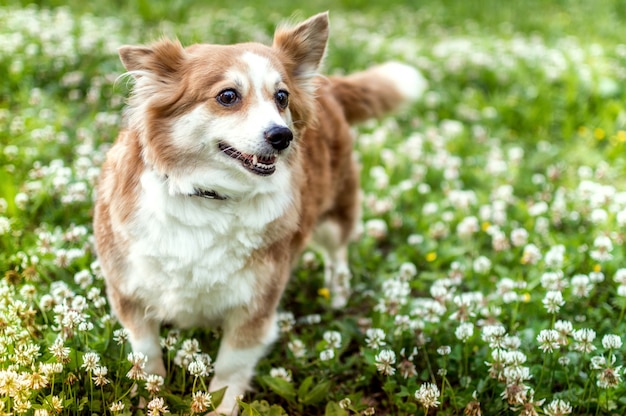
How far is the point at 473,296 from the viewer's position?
153 inches

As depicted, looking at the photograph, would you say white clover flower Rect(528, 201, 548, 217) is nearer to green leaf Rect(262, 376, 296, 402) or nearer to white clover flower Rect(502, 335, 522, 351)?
white clover flower Rect(502, 335, 522, 351)

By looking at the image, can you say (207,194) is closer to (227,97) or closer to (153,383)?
(227,97)

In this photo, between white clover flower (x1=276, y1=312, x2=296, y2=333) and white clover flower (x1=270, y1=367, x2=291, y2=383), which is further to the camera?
white clover flower (x1=276, y1=312, x2=296, y2=333)

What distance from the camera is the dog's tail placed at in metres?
4.54

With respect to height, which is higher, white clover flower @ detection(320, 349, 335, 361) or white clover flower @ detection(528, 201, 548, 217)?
white clover flower @ detection(320, 349, 335, 361)

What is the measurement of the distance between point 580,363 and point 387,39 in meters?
5.71

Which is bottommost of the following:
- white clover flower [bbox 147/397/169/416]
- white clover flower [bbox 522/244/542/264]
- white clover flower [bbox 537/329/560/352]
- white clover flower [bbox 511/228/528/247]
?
white clover flower [bbox 511/228/528/247]

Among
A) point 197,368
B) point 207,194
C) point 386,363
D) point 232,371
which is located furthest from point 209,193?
point 386,363

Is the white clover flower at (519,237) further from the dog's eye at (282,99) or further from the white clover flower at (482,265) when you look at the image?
the dog's eye at (282,99)

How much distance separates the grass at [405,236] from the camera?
3.16 m

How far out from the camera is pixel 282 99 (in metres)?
3.24

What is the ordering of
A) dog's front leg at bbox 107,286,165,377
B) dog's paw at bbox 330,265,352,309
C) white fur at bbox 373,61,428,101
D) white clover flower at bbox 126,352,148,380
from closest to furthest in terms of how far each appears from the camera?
white clover flower at bbox 126,352,148,380
dog's front leg at bbox 107,286,165,377
dog's paw at bbox 330,265,352,309
white fur at bbox 373,61,428,101

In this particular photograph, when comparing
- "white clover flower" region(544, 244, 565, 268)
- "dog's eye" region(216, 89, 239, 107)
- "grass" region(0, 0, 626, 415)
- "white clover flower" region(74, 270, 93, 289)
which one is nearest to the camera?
"dog's eye" region(216, 89, 239, 107)

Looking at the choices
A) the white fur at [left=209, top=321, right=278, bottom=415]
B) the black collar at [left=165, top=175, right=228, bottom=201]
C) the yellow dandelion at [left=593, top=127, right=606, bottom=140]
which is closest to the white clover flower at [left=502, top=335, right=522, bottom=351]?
the white fur at [left=209, top=321, right=278, bottom=415]
